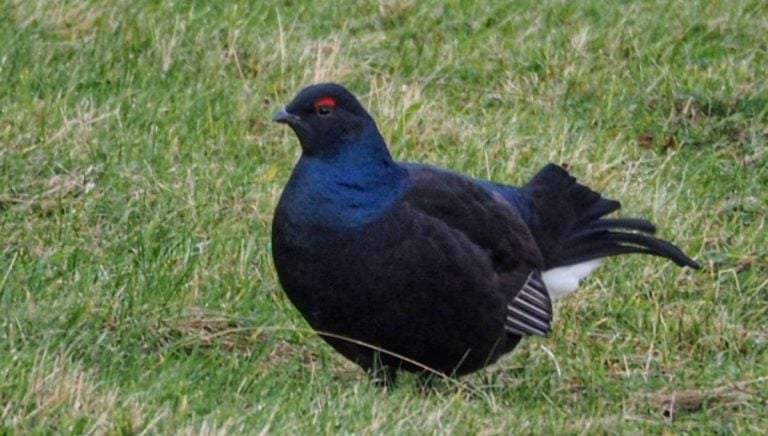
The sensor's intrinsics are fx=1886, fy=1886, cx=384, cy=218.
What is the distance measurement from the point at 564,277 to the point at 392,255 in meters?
1.20

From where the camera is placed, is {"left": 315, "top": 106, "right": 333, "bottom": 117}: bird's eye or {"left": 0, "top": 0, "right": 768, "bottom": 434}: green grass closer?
{"left": 0, "top": 0, "right": 768, "bottom": 434}: green grass

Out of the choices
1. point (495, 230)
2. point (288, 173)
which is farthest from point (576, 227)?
point (288, 173)

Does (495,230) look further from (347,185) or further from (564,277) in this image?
(347,185)

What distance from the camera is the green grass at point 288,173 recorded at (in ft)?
17.4

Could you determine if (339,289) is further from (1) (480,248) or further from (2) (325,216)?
Answer: (1) (480,248)

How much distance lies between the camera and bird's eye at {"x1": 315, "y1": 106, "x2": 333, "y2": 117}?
19.2ft

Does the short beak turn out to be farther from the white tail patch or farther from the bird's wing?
the white tail patch

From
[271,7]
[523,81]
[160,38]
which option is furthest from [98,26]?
[523,81]

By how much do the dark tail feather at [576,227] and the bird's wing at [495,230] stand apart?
283 millimetres

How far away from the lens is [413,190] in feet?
19.1

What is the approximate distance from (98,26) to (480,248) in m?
2.82

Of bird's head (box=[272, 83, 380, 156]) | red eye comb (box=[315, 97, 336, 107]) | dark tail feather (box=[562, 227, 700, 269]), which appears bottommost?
dark tail feather (box=[562, 227, 700, 269])

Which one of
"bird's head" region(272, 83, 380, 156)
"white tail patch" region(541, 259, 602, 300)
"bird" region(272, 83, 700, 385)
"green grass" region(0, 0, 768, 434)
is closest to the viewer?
"green grass" region(0, 0, 768, 434)

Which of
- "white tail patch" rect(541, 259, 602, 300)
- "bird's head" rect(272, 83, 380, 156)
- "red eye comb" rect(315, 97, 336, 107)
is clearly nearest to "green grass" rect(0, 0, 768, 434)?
"white tail patch" rect(541, 259, 602, 300)
